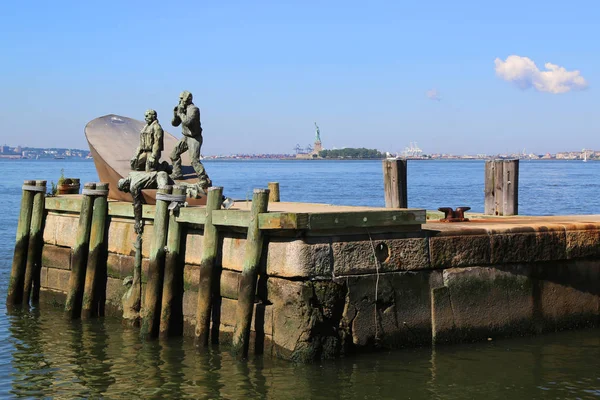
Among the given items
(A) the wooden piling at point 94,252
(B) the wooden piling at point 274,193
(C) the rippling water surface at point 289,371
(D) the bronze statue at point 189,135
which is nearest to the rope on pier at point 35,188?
(A) the wooden piling at point 94,252

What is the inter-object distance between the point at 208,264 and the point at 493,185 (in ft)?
22.7

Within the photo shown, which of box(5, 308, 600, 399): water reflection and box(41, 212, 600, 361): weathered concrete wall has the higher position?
box(41, 212, 600, 361): weathered concrete wall

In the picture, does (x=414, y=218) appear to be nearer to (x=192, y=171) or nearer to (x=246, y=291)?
(x=246, y=291)

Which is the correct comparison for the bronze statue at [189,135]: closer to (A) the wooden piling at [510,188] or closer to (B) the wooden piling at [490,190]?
(B) the wooden piling at [490,190]

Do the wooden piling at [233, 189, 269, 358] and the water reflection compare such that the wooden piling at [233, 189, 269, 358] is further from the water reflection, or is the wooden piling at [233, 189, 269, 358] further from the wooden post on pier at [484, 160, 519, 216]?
the wooden post on pier at [484, 160, 519, 216]

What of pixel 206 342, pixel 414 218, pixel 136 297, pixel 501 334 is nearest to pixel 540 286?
pixel 501 334

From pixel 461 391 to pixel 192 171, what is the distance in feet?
23.9

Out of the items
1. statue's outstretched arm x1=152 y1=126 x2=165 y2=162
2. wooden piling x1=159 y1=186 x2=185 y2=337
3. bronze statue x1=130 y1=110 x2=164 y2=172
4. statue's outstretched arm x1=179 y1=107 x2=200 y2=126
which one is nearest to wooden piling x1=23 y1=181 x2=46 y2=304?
bronze statue x1=130 y1=110 x2=164 y2=172

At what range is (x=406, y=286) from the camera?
11.9m

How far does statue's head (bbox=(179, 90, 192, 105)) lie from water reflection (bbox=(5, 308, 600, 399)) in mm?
4028

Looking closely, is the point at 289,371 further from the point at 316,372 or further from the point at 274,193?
the point at 274,193

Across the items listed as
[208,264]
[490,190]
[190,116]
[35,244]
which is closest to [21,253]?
[35,244]

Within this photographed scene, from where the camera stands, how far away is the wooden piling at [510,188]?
1702 centimetres

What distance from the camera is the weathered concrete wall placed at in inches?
447
